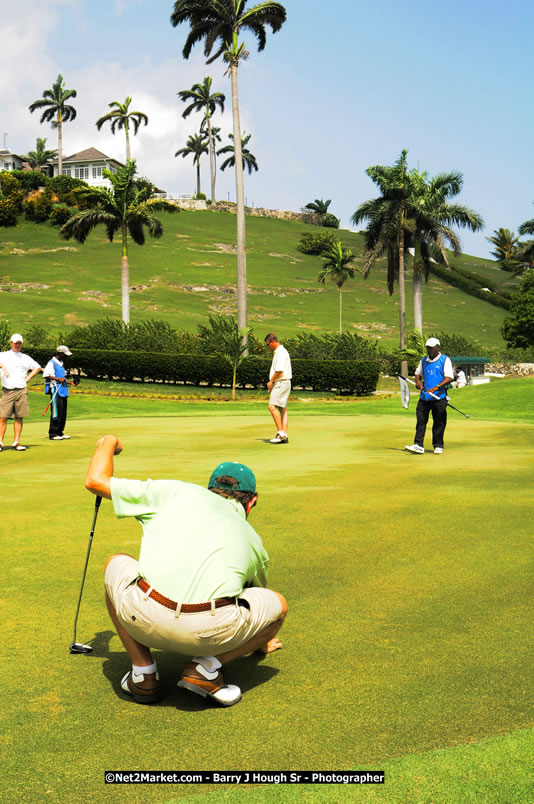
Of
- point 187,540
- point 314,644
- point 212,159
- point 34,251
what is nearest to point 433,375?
point 314,644

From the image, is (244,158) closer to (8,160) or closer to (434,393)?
(8,160)

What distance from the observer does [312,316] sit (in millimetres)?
82875

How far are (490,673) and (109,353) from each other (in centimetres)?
3643

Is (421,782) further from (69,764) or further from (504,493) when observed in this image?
(504,493)

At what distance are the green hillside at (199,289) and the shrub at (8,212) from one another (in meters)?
1.39

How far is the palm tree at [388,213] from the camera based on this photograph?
2163 inches

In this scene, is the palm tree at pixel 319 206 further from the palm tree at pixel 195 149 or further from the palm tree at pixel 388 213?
the palm tree at pixel 388 213

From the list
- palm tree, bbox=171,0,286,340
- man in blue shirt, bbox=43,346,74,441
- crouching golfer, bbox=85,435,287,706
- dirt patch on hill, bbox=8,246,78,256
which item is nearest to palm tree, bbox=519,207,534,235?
palm tree, bbox=171,0,286,340

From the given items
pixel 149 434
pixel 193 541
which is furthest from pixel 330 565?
pixel 149 434

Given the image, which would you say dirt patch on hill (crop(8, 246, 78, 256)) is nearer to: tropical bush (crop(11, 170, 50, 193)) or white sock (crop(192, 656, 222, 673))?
tropical bush (crop(11, 170, 50, 193))

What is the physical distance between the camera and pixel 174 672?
4.27m

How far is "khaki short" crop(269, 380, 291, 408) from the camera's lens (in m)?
15.2

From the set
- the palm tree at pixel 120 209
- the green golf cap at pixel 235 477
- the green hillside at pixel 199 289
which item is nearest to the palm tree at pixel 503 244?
the green hillside at pixel 199 289

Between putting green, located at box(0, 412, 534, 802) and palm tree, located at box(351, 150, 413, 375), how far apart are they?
154 feet
